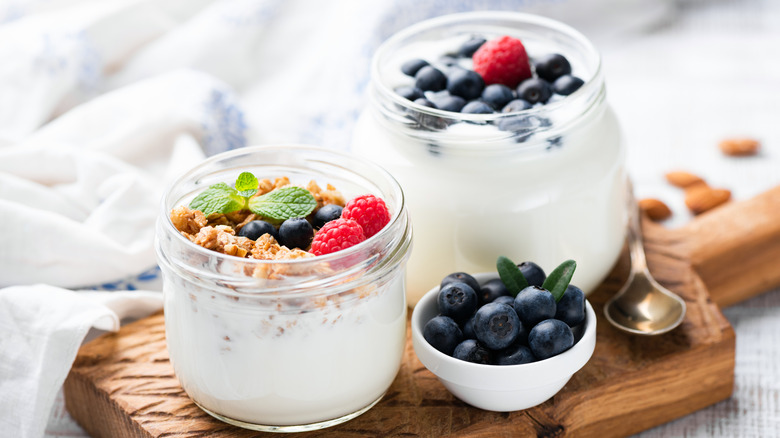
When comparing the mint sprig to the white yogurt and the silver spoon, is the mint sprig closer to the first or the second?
the white yogurt

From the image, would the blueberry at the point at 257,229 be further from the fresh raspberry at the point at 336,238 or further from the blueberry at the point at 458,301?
the blueberry at the point at 458,301

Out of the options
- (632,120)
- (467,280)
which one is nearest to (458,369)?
(467,280)

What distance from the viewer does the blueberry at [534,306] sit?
3.92 feet

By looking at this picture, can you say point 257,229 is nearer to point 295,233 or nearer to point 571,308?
point 295,233

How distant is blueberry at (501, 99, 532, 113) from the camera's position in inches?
53.6

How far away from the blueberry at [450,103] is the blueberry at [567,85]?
16cm

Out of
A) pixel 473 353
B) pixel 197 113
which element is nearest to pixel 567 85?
pixel 473 353

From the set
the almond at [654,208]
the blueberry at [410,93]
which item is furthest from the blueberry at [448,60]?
the almond at [654,208]

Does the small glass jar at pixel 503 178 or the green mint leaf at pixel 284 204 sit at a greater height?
the green mint leaf at pixel 284 204

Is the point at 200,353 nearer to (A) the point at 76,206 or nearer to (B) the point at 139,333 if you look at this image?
(B) the point at 139,333

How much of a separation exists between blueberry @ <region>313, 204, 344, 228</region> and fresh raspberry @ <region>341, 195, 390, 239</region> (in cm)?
4

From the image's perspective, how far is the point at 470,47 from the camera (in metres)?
1.56

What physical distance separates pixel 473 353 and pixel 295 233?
30cm

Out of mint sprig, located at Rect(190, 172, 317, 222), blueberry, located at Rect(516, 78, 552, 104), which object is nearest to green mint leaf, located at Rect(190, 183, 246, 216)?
mint sprig, located at Rect(190, 172, 317, 222)
